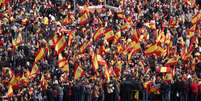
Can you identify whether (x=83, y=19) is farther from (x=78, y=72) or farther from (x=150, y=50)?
(x=78, y=72)

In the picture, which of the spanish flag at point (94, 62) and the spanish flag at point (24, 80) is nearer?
the spanish flag at point (24, 80)

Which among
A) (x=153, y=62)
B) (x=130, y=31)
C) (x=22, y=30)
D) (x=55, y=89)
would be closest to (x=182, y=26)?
(x=130, y=31)

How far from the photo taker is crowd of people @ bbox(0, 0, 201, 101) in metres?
35.8

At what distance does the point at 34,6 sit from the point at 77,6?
3335mm

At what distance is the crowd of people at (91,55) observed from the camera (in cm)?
3578

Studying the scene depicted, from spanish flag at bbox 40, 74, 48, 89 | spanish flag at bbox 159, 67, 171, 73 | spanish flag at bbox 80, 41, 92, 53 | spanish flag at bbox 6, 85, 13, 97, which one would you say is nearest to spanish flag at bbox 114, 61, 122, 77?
spanish flag at bbox 80, 41, 92, 53

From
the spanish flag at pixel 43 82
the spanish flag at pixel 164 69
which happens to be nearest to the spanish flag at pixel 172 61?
the spanish flag at pixel 164 69

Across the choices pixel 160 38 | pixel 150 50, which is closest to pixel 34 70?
pixel 150 50

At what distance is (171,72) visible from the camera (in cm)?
3831

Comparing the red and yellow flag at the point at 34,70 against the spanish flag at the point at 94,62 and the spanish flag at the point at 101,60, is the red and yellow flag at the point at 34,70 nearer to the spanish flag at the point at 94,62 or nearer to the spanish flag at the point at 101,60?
the spanish flag at the point at 94,62

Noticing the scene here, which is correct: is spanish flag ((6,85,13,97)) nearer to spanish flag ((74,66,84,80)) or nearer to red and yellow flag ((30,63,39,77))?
red and yellow flag ((30,63,39,77))

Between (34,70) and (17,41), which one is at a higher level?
(17,41)

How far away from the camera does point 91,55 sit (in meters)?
37.6

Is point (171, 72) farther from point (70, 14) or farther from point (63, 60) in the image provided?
point (70, 14)
